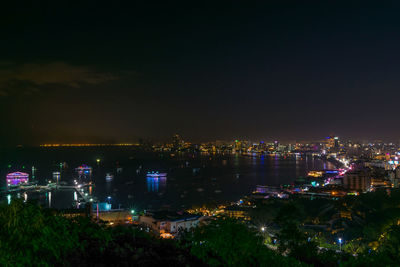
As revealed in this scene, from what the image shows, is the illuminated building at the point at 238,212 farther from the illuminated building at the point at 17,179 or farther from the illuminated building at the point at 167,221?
the illuminated building at the point at 17,179

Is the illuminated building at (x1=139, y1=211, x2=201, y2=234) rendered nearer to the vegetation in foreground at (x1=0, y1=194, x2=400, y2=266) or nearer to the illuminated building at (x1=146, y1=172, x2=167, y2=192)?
the vegetation in foreground at (x1=0, y1=194, x2=400, y2=266)

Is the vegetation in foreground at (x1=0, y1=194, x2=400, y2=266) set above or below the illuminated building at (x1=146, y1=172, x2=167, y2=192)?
above

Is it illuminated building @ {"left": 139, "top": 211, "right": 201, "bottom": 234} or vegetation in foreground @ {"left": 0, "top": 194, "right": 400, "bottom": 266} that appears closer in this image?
vegetation in foreground @ {"left": 0, "top": 194, "right": 400, "bottom": 266}

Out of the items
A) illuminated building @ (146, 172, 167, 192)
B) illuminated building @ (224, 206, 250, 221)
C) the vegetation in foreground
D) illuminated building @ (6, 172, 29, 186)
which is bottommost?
illuminated building @ (146, 172, 167, 192)

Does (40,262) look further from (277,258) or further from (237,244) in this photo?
(277,258)

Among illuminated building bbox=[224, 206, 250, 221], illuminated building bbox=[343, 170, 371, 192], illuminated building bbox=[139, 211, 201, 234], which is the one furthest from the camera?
illuminated building bbox=[343, 170, 371, 192]

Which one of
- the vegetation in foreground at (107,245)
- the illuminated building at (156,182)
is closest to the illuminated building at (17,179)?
the illuminated building at (156,182)

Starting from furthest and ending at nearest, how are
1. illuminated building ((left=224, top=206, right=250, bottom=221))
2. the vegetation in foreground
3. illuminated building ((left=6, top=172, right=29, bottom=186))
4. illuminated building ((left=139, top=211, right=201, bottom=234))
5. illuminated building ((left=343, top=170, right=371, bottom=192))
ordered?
illuminated building ((left=6, top=172, right=29, bottom=186))
illuminated building ((left=343, top=170, right=371, bottom=192))
illuminated building ((left=224, top=206, right=250, bottom=221))
illuminated building ((left=139, top=211, right=201, bottom=234))
the vegetation in foreground

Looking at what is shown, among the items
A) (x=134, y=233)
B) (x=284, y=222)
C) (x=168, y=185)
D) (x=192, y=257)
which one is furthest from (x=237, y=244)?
(x=168, y=185)

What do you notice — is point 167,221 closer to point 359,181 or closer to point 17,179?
point 359,181

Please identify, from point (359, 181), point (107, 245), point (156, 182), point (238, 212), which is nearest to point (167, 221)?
point (238, 212)

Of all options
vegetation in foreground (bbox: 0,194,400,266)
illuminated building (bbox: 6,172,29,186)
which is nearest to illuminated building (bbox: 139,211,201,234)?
vegetation in foreground (bbox: 0,194,400,266)
